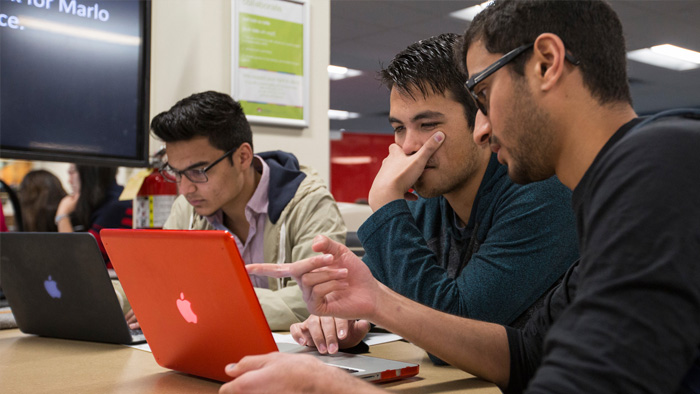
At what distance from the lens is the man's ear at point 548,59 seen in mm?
824

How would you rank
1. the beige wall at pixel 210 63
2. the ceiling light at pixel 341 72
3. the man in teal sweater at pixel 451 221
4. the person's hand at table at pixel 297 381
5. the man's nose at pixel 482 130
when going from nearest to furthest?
the person's hand at table at pixel 297 381 → the man's nose at pixel 482 130 → the man in teal sweater at pixel 451 221 → the beige wall at pixel 210 63 → the ceiling light at pixel 341 72

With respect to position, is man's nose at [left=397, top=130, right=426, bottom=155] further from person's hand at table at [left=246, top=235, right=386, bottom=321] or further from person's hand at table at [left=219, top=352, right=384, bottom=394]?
person's hand at table at [left=219, top=352, right=384, bottom=394]

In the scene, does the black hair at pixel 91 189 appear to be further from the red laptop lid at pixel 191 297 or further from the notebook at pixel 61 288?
the red laptop lid at pixel 191 297

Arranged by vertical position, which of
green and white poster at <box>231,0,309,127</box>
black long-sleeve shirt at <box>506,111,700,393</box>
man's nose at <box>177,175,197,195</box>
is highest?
green and white poster at <box>231,0,309,127</box>

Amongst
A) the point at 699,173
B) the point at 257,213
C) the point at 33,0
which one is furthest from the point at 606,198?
the point at 33,0

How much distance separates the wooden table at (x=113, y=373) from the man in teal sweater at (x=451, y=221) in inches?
5.8

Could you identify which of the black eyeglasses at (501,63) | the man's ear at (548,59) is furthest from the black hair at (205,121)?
the man's ear at (548,59)

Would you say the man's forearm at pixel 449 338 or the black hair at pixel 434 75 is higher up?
the black hair at pixel 434 75

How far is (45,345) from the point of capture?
139 cm

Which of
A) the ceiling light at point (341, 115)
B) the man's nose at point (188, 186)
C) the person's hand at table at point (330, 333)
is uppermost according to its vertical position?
the ceiling light at point (341, 115)

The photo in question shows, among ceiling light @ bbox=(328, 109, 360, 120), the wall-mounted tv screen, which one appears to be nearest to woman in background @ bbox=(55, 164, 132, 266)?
the wall-mounted tv screen

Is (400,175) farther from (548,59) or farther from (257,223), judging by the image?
(257,223)

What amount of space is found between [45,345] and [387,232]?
78 centimetres

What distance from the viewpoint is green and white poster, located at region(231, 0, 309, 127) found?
7.48 ft
